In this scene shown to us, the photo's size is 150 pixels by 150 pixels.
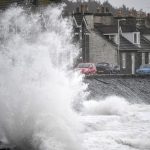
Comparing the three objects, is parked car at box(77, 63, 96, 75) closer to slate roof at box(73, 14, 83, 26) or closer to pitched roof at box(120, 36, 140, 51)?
slate roof at box(73, 14, 83, 26)

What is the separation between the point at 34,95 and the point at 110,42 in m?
45.5

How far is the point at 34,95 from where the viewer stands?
20281 mm

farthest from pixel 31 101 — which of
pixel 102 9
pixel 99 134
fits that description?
pixel 102 9

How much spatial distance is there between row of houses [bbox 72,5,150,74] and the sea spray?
39.3 metres

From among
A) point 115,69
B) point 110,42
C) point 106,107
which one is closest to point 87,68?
point 115,69

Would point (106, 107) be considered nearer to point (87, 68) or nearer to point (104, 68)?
point (87, 68)

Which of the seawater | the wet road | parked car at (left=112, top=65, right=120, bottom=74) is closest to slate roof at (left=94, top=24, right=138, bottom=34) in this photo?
parked car at (left=112, top=65, right=120, bottom=74)

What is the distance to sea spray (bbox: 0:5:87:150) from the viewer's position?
19094mm

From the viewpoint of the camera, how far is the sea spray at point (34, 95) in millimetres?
19094

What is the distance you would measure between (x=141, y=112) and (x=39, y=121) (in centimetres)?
1682

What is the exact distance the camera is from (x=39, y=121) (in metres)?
19.5

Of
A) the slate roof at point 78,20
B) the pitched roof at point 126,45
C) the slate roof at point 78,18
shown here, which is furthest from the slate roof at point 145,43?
the slate roof at point 78,18

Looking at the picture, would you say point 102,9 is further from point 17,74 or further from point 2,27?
point 17,74

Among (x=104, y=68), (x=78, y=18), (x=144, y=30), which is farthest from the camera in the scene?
(x=144, y=30)
